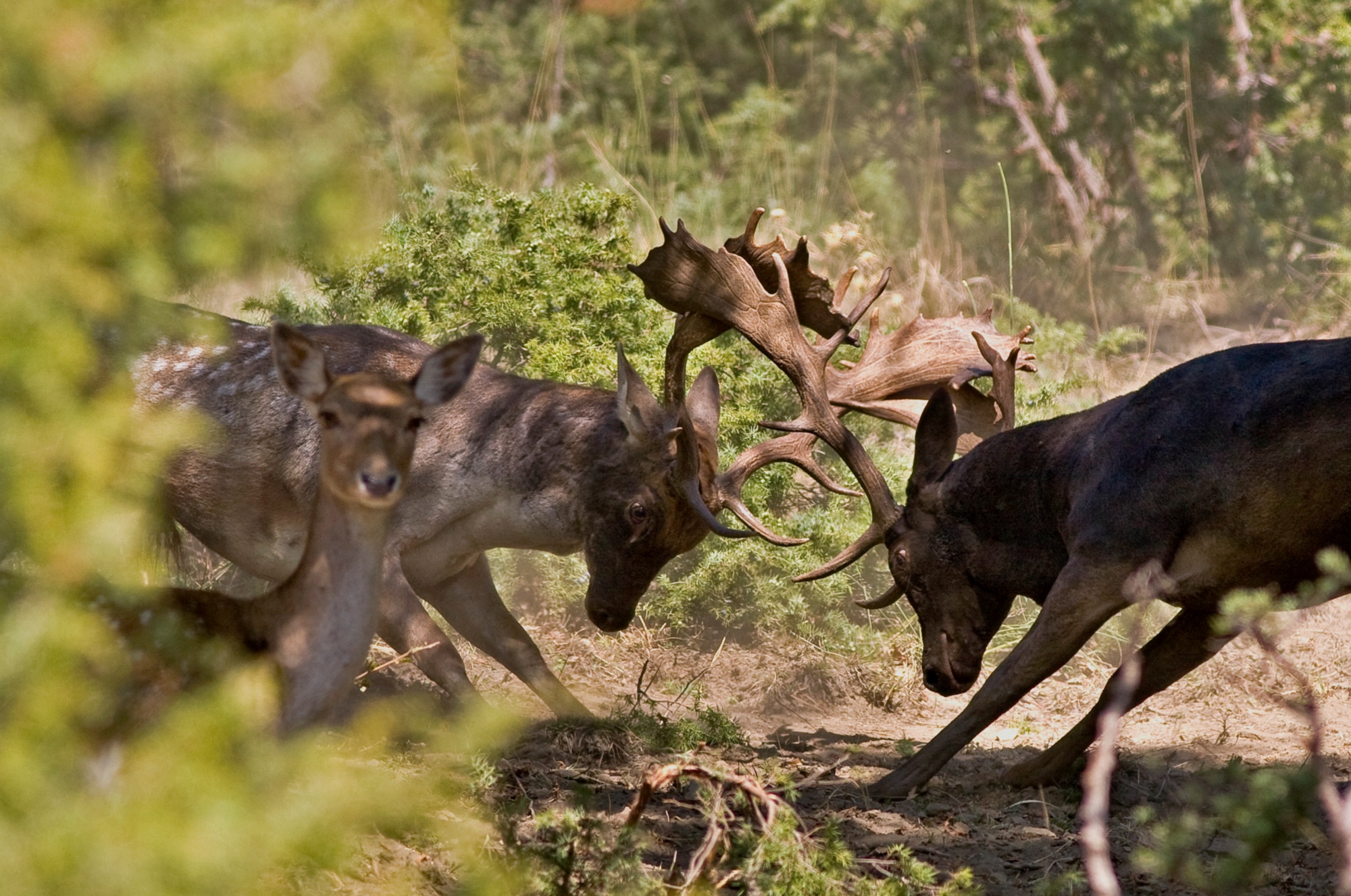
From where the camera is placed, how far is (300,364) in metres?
4.23

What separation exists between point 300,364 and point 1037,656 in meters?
3.31

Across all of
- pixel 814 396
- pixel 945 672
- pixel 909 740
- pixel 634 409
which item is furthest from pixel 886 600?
pixel 634 409

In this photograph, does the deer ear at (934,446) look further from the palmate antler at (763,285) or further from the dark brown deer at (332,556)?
the dark brown deer at (332,556)

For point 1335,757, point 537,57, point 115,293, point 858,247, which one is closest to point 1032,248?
point 858,247

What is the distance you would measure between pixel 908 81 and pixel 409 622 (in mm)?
11312

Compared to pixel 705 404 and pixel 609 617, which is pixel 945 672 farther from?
pixel 705 404

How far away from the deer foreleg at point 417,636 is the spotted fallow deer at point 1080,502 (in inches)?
70.9

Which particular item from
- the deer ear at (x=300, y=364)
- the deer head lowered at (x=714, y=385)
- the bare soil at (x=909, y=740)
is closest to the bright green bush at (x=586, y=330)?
the bare soil at (x=909, y=740)

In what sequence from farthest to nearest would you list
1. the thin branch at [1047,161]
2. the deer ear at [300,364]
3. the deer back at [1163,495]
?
the thin branch at [1047,161]
the deer back at [1163,495]
the deer ear at [300,364]

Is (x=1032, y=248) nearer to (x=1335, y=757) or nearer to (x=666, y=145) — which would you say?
(x=666, y=145)

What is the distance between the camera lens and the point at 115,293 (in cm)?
253

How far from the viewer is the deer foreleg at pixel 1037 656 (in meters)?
5.84

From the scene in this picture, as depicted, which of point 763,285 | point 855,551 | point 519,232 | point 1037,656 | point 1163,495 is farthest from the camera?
point 519,232

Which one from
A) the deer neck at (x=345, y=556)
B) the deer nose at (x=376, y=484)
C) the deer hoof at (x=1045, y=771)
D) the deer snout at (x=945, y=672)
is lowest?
the deer hoof at (x=1045, y=771)
